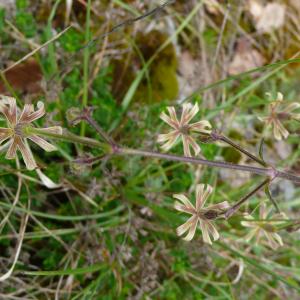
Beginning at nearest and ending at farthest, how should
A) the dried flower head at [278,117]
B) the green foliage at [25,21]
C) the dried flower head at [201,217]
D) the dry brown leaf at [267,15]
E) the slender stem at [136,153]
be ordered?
the slender stem at [136,153] → the dried flower head at [201,217] → the dried flower head at [278,117] → the green foliage at [25,21] → the dry brown leaf at [267,15]

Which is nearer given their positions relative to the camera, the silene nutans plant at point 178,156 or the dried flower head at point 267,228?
the silene nutans plant at point 178,156

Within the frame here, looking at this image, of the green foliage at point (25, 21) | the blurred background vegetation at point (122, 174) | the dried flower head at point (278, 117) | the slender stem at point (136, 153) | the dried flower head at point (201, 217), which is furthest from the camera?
the green foliage at point (25, 21)

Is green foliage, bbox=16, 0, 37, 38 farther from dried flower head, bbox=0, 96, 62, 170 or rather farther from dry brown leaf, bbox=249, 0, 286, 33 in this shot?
dry brown leaf, bbox=249, 0, 286, 33

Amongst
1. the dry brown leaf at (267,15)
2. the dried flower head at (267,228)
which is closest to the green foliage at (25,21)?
the dried flower head at (267,228)

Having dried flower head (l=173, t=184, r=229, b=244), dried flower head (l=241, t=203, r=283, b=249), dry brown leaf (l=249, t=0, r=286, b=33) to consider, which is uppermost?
dried flower head (l=173, t=184, r=229, b=244)

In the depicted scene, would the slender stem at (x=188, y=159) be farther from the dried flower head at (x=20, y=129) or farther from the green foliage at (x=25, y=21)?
the green foliage at (x=25, y=21)

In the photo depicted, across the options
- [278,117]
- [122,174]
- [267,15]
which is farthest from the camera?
[267,15]

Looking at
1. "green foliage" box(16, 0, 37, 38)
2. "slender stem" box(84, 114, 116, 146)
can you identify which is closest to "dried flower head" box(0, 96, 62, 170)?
"slender stem" box(84, 114, 116, 146)

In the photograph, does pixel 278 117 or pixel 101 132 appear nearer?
pixel 101 132

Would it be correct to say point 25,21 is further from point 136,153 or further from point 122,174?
point 136,153

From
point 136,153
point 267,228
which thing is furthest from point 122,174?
point 136,153
